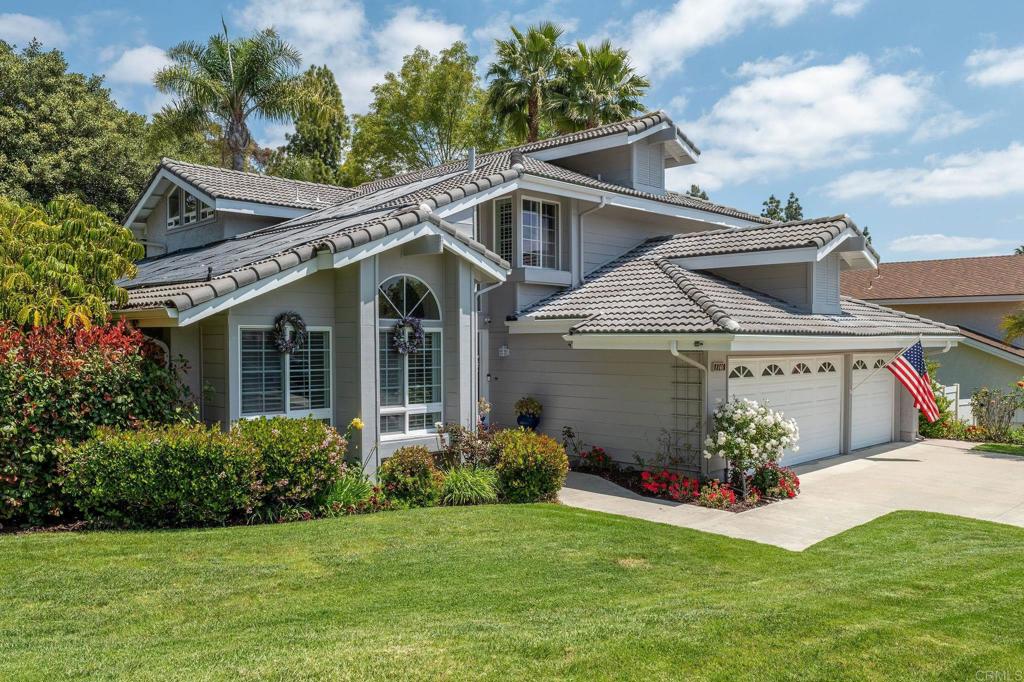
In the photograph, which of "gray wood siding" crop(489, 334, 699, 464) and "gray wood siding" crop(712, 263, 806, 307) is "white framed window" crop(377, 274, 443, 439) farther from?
"gray wood siding" crop(712, 263, 806, 307)

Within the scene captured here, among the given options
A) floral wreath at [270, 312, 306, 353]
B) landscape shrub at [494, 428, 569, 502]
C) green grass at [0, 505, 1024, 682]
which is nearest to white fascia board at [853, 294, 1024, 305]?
green grass at [0, 505, 1024, 682]

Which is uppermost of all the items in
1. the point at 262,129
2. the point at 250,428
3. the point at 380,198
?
the point at 262,129

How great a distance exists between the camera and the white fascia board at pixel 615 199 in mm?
14703

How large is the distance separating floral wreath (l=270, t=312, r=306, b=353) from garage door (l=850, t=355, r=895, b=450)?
39.0 feet

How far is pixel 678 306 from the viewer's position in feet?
41.4

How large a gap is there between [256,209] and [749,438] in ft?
40.2

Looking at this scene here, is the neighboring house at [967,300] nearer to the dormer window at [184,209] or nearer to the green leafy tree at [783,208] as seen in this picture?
the dormer window at [184,209]

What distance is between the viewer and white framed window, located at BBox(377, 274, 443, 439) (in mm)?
10906

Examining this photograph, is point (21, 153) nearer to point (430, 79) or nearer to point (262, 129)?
point (262, 129)

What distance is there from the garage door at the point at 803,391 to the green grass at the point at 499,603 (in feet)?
13.4

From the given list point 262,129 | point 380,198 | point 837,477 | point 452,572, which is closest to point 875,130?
point 837,477

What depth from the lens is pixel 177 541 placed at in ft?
25.4

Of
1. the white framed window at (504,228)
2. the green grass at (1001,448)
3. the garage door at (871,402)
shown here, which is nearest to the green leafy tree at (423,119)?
the white framed window at (504,228)

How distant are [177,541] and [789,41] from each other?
1547cm
